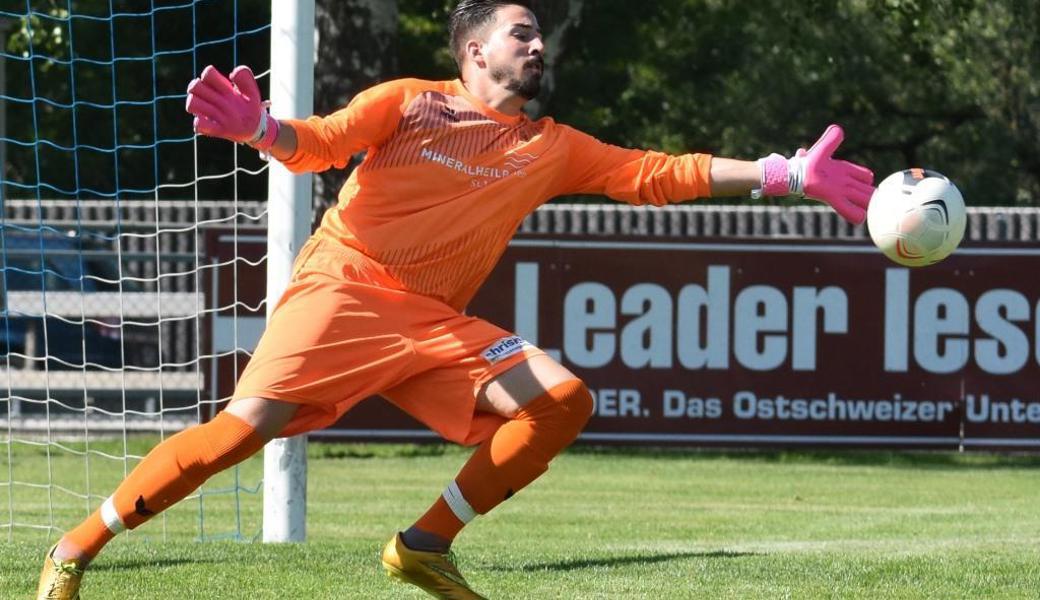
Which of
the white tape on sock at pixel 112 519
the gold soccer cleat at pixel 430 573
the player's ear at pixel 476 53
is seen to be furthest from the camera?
the player's ear at pixel 476 53

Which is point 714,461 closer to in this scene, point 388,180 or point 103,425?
point 103,425

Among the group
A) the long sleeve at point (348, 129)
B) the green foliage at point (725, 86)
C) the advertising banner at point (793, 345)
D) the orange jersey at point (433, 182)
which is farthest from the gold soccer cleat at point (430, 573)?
the green foliage at point (725, 86)

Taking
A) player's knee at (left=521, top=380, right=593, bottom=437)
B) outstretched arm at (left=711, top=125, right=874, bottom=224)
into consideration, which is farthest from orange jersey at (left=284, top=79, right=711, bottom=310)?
player's knee at (left=521, top=380, right=593, bottom=437)

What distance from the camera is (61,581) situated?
18.6 ft

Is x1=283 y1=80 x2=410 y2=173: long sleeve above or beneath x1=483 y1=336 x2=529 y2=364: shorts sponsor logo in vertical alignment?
above

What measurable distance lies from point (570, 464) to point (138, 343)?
467cm

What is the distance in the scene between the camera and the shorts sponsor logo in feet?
18.9

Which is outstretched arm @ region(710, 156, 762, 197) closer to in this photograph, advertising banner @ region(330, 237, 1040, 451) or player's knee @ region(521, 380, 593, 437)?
player's knee @ region(521, 380, 593, 437)

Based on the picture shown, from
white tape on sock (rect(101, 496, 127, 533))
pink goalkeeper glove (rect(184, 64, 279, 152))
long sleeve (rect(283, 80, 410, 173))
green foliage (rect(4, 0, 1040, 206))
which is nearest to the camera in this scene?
pink goalkeeper glove (rect(184, 64, 279, 152))

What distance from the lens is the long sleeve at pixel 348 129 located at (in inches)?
220

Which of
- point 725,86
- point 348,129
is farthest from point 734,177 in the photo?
point 725,86

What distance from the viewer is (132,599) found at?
6.21 meters

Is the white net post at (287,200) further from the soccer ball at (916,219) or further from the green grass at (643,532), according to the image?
the soccer ball at (916,219)

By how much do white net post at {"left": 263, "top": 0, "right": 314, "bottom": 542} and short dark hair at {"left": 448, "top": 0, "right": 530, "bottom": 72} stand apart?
2.08 meters
